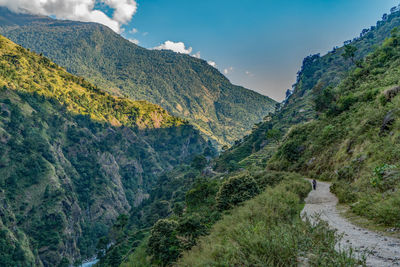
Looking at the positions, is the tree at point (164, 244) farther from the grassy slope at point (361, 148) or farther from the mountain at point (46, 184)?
the mountain at point (46, 184)

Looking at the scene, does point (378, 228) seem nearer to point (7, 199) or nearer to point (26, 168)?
point (7, 199)

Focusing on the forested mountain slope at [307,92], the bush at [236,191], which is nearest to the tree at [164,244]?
the bush at [236,191]

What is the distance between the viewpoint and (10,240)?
100188 mm

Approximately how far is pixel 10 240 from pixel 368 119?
132443mm

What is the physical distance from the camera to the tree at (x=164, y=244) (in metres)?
19.7

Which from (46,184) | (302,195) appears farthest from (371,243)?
(46,184)

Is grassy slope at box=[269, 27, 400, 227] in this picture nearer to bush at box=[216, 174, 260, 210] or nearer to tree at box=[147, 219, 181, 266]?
bush at box=[216, 174, 260, 210]

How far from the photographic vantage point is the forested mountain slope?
10562 centimetres

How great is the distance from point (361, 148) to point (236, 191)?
45.1ft

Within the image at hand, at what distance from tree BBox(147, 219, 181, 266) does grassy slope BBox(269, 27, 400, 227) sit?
13.7m

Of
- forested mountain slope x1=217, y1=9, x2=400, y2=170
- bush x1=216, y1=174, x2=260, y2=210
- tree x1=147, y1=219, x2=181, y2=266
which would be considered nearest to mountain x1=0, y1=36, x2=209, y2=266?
forested mountain slope x1=217, y1=9, x2=400, y2=170

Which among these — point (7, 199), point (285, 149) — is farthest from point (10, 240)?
point (285, 149)

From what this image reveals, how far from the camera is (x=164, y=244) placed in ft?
71.5

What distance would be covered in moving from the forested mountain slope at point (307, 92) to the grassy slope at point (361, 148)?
30.3 metres
